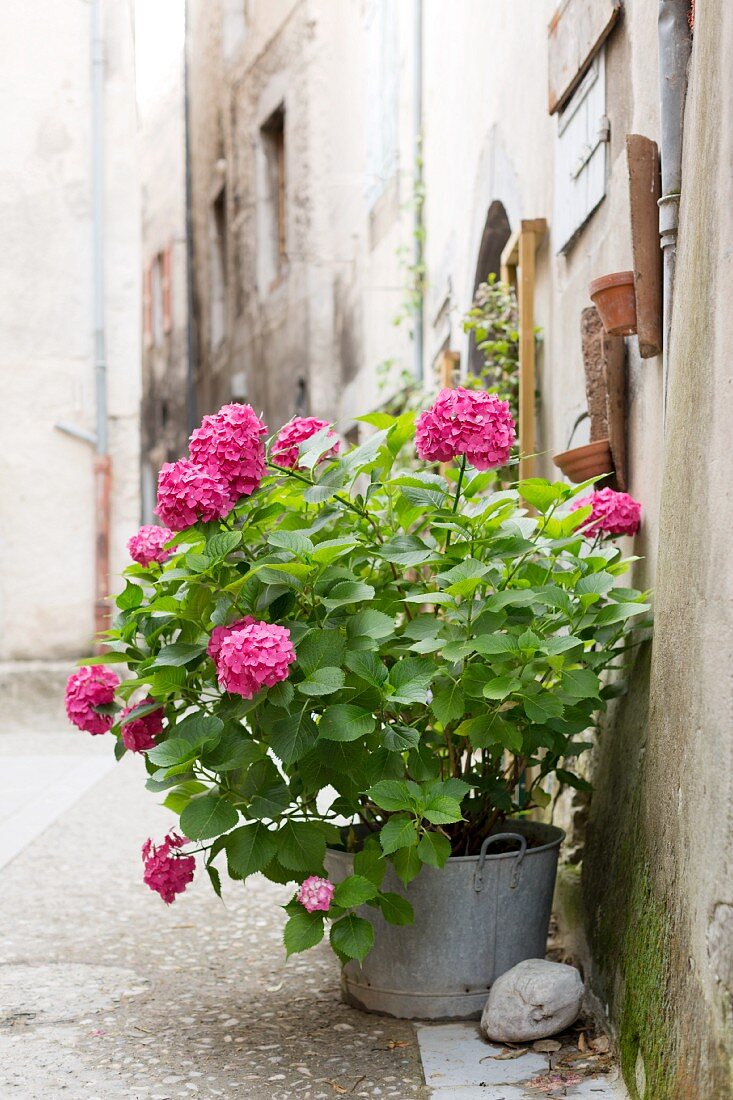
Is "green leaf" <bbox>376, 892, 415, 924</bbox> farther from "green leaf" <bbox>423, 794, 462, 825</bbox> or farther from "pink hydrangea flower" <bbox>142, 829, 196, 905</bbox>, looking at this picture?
"pink hydrangea flower" <bbox>142, 829, 196, 905</bbox>

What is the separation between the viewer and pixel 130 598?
2768 mm

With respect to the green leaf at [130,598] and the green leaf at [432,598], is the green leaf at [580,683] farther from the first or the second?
the green leaf at [130,598]

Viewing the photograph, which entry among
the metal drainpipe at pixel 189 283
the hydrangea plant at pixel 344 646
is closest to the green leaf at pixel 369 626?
the hydrangea plant at pixel 344 646

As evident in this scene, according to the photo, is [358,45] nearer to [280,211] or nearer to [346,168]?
[346,168]

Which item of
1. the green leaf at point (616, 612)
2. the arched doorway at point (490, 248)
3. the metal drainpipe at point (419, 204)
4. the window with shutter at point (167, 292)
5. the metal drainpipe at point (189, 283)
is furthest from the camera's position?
the window with shutter at point (167, 292)

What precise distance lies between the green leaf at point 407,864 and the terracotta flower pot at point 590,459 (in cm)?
124

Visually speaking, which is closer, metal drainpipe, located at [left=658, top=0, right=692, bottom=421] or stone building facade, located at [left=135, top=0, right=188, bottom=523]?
metal drainpipe, located at [left=658, top=0, right=692, bottom=421]

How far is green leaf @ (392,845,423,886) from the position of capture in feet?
8.30

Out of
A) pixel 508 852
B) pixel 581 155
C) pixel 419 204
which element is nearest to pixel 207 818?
pixel 508 852

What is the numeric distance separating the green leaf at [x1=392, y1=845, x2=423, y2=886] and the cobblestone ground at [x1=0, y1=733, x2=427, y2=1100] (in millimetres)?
378

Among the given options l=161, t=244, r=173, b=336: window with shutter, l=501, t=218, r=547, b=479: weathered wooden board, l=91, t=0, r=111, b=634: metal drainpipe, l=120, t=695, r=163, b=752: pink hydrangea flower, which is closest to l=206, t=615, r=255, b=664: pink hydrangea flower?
l=120, t=695, r=163, b=752: pink hydrangea flower

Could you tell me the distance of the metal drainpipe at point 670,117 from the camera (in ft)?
8.98

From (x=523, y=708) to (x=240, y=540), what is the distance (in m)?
0.67

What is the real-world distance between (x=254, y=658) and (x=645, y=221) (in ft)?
4.40
